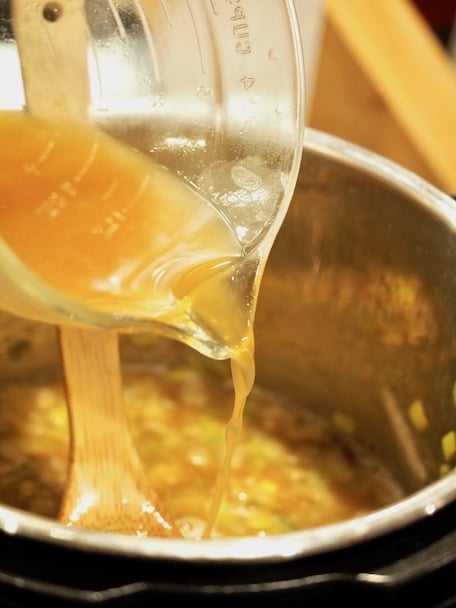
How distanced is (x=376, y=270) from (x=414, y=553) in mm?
495

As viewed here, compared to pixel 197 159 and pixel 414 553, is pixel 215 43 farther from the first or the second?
pixel 414 553

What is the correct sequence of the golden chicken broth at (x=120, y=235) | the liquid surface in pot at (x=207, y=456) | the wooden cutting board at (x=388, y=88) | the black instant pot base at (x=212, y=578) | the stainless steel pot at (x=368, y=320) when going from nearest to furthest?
the black instant pot base at (x=212, y=578) < the golden chicken broth at (x=120, y=235) < the stainless steel pot at (x=368, y=320) < the liquid surface in pot at (x=207, y=456) < the wooden cutting board at (x=388, y=88)

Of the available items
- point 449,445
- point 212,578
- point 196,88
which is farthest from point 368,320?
point 212,578

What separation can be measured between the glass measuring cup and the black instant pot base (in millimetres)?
284

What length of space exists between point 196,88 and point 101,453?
390 millimetres

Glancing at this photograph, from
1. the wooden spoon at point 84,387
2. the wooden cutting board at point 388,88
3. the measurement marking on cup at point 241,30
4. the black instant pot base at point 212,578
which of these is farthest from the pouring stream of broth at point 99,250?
the wooden cutting board at point 388,88

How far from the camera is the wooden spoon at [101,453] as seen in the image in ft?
2.95

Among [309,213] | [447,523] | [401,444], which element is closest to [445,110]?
[309,213]

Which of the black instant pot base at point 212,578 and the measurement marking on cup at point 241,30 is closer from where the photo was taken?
the black instant pot base at point 212,578

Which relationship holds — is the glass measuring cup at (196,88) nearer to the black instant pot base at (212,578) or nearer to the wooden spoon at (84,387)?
the wooden spoon at (84,387)

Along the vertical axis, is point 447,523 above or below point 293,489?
above

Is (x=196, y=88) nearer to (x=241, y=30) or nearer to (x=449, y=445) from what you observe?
(x=241, y=30)

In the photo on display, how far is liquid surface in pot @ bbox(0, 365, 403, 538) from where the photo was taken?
108cm

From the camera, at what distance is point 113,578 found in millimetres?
574
